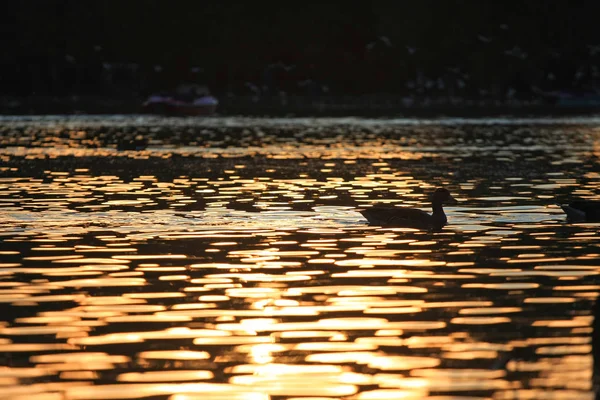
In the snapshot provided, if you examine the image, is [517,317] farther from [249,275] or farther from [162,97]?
[162,97]

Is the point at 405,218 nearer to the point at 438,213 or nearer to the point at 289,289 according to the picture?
the point at 438,213

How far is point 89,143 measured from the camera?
280 feet

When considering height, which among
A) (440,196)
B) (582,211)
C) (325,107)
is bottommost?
(325,107)

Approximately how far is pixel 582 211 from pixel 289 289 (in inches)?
493

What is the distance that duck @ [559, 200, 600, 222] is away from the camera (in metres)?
36.2

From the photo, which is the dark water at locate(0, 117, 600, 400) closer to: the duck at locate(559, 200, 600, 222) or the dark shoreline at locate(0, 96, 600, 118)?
the duck at locate(559, 200, 600, 222)

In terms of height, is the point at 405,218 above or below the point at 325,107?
above

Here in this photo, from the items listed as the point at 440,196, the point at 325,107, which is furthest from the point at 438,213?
the point at 325,107

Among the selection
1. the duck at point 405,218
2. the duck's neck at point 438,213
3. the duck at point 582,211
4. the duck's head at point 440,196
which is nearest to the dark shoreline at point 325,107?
the duck's head at point 440,196

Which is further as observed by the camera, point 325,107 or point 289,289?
point 325,107

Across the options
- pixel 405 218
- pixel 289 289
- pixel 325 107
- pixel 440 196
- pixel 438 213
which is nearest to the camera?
pixel 289 289

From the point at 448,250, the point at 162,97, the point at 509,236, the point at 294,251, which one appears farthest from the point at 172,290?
the point at 162,97

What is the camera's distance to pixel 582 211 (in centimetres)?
3619

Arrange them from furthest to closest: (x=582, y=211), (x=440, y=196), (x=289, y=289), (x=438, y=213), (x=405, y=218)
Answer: (x=440, y=196), (x=582, y=211), (x=438, y=213), (x=405, y=218), (x=289, y=289)
